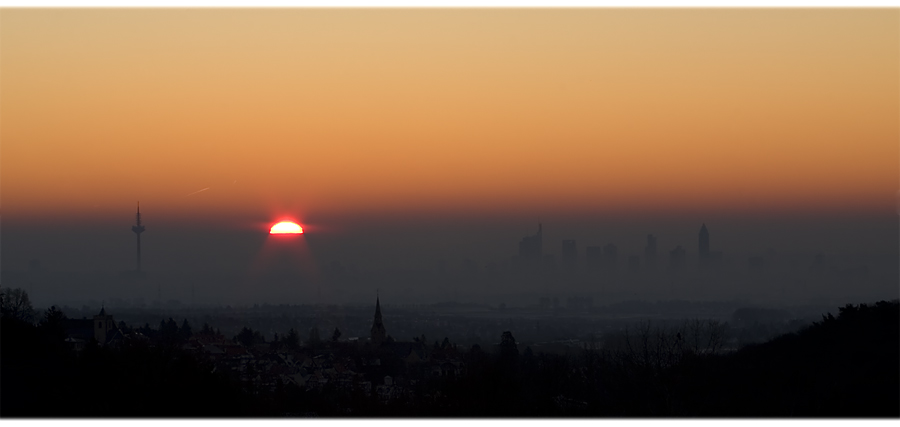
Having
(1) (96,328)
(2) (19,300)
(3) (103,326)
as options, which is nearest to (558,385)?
(2) (19,300)

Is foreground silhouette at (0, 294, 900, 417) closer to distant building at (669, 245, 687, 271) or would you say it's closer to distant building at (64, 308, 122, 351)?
distant building at (64, 308, 122, 351)

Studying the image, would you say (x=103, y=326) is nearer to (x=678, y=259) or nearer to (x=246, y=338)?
(x=246, y=338)

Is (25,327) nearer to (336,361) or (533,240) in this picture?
(336,361)

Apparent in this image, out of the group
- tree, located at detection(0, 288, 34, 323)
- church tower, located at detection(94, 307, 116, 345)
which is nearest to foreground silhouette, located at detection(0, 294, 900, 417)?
tree, located at detection(0, 288, 34, 323)

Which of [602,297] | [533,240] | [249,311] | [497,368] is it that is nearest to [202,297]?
[249,311]

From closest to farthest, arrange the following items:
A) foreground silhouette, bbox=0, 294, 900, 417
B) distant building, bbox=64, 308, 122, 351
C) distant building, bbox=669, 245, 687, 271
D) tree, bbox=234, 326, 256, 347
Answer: foreground silhouette, bbox=0, 294, 900, 417, distant building, bbox=64, 308, 122, 351, tree, bbox=234, 326, 256, 347, distant building, bbox=669, 245, 687, 271

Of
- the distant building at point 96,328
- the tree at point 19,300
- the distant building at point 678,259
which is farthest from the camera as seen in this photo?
the distant building at point 678,259

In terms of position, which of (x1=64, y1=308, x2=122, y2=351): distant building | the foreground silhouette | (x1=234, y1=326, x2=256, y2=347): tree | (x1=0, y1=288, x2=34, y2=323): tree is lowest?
the foreground silhouette

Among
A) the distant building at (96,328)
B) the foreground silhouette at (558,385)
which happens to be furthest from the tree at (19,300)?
the foreground silhouette at (558,385)

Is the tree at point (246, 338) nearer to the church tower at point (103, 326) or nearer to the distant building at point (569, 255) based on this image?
the church tower at point (103, 326)

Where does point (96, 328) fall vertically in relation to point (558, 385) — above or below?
above

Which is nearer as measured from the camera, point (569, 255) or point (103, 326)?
point (103, 326)
